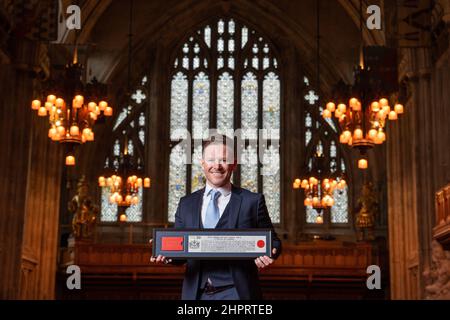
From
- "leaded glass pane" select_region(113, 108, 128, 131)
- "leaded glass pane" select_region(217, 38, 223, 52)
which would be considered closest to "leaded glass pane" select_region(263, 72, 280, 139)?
"leaded glass pane" select_region(217, 38, 223, 52)

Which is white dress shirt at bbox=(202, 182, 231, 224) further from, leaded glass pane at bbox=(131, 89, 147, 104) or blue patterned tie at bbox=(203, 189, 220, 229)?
leaded glass pane at bbox=(131, 89, 147, 104)

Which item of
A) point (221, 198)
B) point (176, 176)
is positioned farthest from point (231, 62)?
point (221, 198)

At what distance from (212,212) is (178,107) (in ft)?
74.6

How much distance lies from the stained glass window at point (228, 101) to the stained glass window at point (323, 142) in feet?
3.20

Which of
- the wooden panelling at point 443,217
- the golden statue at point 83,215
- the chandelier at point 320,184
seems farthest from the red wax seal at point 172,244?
the chandelier at point 320,184

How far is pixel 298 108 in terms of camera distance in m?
26.0

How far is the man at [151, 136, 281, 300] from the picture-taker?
347 cm

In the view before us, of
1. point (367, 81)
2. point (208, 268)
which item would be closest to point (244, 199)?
point (208, 268)

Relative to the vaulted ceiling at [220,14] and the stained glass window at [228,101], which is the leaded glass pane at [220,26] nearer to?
the stained glass window at [228,101]

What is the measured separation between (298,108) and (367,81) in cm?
1218
